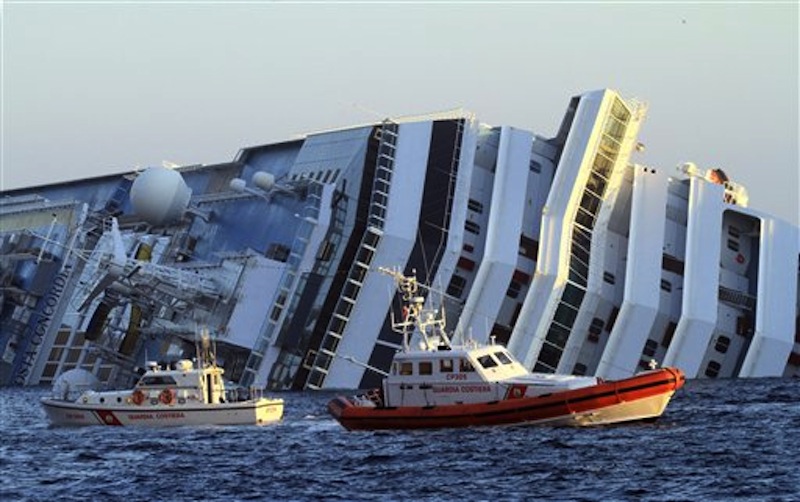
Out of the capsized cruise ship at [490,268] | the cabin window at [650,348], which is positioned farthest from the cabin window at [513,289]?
the cabin window at [650,348]

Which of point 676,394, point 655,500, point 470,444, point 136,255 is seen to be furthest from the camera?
point 136,255

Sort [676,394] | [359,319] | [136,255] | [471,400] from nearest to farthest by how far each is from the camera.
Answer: [471,400], [676,394], [359,319], [136,255]

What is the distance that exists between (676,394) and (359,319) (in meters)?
20.5

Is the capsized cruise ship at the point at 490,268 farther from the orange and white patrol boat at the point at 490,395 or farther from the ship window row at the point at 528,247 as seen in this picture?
the orange and white patrol boat at the point at 490,395

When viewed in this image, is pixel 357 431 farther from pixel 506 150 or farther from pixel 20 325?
pixel 20 325

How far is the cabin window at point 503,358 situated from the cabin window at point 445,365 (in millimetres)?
1809

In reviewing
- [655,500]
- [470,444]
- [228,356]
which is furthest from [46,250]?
[655,500]

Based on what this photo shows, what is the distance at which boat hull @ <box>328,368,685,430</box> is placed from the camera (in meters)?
64.2

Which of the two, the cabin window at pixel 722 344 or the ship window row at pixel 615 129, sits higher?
the ship window row at pixel 615 129

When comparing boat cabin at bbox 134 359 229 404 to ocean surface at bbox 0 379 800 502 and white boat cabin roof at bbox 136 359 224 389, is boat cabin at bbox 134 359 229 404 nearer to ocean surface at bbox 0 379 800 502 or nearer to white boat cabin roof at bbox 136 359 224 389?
white boat cabin roof at bbox 136 359 224 389

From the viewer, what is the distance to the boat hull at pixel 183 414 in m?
72.1

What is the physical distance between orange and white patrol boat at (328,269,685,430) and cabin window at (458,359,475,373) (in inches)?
0.7

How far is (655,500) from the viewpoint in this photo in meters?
46.6

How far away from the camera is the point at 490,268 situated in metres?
101
